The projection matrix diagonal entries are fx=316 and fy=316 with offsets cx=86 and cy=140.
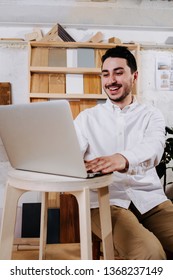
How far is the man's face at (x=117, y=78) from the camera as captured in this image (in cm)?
167

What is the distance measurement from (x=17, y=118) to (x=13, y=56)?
162 centimetres

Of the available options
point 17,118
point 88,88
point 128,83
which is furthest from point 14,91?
point 17,118

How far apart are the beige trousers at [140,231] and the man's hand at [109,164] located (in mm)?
258

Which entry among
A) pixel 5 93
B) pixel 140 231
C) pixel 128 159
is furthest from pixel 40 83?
pixel 140 231

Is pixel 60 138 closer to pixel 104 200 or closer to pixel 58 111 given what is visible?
pixel 58 111

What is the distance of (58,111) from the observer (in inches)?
37.6

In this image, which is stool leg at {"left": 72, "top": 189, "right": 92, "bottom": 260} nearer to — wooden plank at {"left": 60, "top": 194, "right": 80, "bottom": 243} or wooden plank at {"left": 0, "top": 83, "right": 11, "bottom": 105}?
wooden plank at {"left": 60, "top": 194, "right": 80, "bottom": 243}

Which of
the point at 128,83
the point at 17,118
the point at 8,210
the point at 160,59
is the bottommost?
the point at 8,210

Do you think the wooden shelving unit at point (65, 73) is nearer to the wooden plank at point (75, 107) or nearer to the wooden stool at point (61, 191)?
the wooden plank at point (75, 107)

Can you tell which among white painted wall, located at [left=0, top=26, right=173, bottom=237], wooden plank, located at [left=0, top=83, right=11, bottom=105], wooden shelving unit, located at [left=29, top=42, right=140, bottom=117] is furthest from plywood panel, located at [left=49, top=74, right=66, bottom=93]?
wooden plank, located at [left=0, top=83, right=11, bottom=105]

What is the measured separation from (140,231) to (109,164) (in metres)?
0.31

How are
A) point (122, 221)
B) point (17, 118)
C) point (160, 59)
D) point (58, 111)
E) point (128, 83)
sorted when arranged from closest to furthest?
point (58, 111) → point (17, 118) → point (122, 221) → point (128, 83) → point (160, 59)

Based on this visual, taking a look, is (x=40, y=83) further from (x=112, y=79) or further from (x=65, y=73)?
(x=112, y=79)

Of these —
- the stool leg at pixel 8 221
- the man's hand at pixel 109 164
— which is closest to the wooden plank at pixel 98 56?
the man's hand at pixel 109 164
